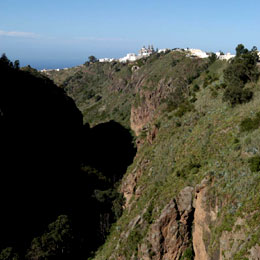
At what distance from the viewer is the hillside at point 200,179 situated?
24.7 meters

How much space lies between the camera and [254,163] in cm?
2645

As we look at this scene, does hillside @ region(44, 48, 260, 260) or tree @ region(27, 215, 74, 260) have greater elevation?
hillside @ region(44, 48, 260, 260)

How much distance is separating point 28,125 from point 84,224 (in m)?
25.7

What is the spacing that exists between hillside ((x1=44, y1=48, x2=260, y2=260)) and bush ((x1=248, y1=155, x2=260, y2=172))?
0.07 m

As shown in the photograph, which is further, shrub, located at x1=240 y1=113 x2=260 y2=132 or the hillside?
shrub, located at x1=240 y1=113 x2=260 y2=132

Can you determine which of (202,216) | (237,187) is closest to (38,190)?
(202,216)

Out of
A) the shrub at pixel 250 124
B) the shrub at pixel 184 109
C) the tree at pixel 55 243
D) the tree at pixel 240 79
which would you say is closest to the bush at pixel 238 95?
the tree at pixel 240 79

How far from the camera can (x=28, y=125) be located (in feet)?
196

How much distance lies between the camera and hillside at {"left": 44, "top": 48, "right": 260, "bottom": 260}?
24.7 meters

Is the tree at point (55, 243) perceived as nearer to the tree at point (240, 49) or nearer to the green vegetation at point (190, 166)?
the green vegetation at point (190, 166)

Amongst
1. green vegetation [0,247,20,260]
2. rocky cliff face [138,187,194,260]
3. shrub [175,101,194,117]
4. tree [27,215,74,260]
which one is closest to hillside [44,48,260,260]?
shrub [175,101,194,117]

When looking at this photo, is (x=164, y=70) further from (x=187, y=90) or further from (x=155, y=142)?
(x=155, y=142)

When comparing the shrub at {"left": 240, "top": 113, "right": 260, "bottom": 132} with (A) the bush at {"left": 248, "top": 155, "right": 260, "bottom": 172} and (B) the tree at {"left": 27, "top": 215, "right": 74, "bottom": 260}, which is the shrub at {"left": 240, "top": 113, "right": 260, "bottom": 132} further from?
(B) the tree at {"left": 27, "top": 215, "right": 74, "bottom": 260}

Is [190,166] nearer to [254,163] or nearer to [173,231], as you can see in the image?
[173,231]
